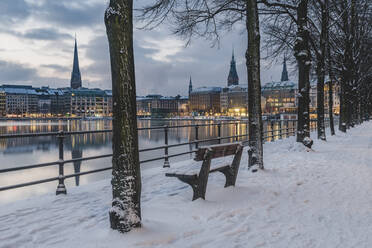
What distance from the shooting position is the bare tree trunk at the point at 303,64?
41.4ft

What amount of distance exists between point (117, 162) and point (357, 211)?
12.8 ft

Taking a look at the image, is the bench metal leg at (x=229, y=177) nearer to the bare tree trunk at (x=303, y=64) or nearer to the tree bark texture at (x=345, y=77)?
the bare tree trunk at (x=303, y=64)

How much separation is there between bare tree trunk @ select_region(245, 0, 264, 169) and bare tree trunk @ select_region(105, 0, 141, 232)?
4850mm

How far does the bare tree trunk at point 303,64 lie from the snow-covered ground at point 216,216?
571 cm

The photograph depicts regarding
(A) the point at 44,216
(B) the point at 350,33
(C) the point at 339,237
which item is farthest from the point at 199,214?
(B) the point at 350,33

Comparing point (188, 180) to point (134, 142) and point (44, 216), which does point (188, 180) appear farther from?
point (44, 216)

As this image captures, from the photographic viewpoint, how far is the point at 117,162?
407 cm

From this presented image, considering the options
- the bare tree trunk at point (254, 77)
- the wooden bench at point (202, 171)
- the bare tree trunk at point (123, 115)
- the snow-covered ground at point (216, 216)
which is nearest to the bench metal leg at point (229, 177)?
the snow-covered ground at point (216, 216)

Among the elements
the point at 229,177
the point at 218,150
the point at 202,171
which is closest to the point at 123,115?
the point at 202,171

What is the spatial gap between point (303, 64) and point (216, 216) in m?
10.0

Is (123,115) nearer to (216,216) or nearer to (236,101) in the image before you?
(216,216)

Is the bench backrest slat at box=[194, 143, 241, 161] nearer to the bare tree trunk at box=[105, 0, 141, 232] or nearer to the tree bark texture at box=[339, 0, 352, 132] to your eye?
the bare tree trunk at box=[105, 0, 141, 232]

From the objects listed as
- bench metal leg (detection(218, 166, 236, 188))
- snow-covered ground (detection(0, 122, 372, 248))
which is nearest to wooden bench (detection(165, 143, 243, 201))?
snow-covered ground (detection(0, 122, 372, 248))

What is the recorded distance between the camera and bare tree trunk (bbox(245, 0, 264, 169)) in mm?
8148
